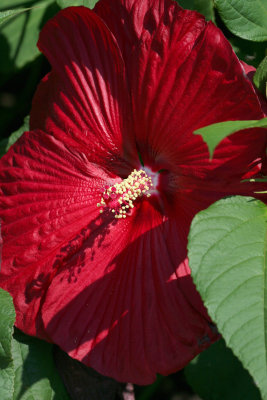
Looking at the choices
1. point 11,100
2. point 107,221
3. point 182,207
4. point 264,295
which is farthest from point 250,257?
point 11,100

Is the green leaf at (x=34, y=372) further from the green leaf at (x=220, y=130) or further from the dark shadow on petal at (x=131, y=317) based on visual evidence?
the green leaf at (x=220, y=130)

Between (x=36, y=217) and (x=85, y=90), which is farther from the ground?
(x=85, y=90)

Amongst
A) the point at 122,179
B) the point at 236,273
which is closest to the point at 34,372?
the point at 122,179

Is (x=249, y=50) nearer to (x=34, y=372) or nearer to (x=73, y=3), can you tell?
(x=73, y=3)

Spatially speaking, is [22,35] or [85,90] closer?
[85,90]

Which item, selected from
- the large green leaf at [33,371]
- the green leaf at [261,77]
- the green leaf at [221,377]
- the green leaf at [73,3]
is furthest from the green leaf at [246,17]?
the large green leaf at [33,371]

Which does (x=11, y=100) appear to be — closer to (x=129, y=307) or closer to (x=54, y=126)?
(x=54, y=126)

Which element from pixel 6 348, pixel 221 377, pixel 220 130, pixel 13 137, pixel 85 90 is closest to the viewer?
pixel 220 130
